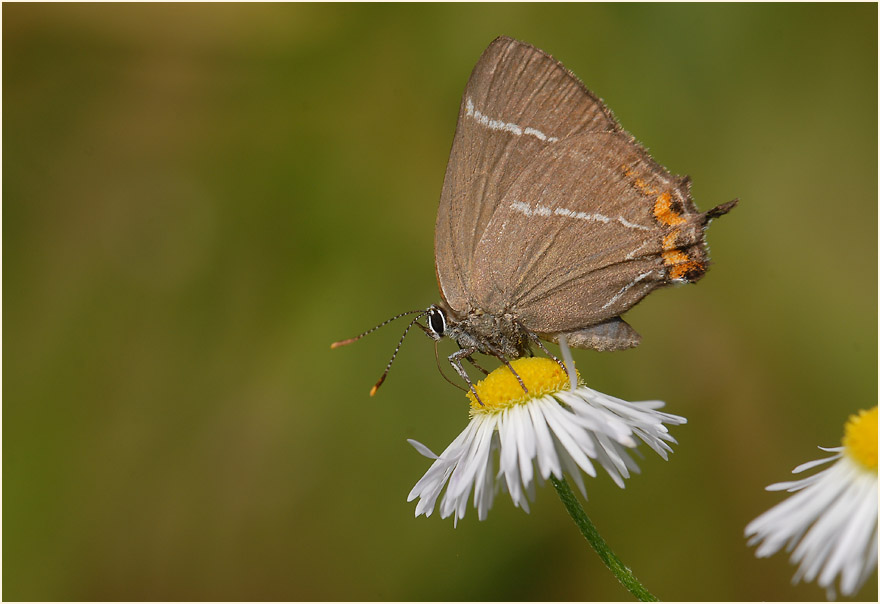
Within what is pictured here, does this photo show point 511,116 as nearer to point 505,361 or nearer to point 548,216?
point 548,216

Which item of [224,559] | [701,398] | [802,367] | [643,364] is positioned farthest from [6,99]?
[802,367]

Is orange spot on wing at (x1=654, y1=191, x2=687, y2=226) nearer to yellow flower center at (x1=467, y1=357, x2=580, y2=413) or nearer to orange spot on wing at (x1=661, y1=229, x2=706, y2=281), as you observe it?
orange spot on wing at (x1=661, y1=229, x2=706, y2=281)

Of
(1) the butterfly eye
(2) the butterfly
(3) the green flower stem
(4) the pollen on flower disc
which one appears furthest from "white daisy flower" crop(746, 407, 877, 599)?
(1) the butterfly eye

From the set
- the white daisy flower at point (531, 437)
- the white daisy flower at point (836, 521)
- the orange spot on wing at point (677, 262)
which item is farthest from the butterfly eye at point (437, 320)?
the white daisy flower at point (836, 521)

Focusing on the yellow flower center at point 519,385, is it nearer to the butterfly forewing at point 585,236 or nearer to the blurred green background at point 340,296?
the butterfly forewing at point 585,236

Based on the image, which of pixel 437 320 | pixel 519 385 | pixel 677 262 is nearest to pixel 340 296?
pixel 437 320
